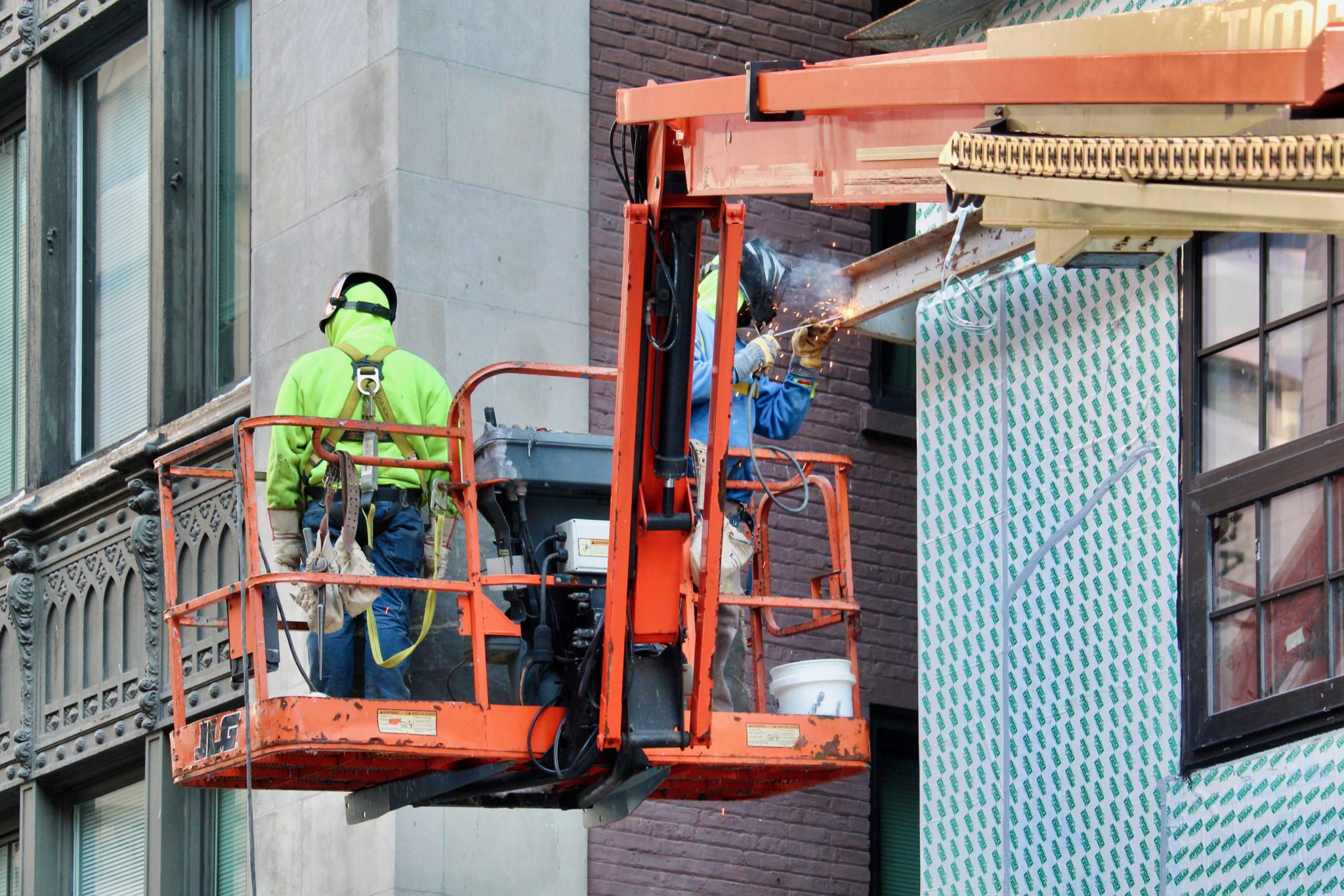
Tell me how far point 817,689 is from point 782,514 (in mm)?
5440

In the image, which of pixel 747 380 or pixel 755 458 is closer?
pixel 755 458

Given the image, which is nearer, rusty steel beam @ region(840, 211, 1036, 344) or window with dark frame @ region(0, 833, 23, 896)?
rusty steel beam @ region(840, 211, 1036, 344)

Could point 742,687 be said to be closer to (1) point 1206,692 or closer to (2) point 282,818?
(1) point 1206,692

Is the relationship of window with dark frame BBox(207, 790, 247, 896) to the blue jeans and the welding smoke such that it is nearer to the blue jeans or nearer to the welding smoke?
the blue jeans

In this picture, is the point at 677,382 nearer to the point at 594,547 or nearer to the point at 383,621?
the point at 594,547

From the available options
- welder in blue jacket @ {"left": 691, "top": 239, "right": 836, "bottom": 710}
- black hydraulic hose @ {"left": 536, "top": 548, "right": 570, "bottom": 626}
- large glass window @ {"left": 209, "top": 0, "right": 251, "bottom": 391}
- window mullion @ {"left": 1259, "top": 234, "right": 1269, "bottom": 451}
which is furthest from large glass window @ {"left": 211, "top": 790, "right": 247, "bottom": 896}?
window mullion @ {"left": 1259, "top": 234, "right": 1269, "bottom": 451}

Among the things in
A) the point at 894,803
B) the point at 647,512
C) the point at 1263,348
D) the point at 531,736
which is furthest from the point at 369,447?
the point at 894,803

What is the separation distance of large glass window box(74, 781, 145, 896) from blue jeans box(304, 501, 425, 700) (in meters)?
5.77

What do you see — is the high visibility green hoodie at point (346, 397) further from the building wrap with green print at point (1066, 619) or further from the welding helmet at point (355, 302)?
the building wrap with green print at point (1066, 619)

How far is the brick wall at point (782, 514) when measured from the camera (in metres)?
15.8

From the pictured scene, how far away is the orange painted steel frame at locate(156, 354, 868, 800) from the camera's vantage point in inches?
401

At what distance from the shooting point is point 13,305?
1892 cm

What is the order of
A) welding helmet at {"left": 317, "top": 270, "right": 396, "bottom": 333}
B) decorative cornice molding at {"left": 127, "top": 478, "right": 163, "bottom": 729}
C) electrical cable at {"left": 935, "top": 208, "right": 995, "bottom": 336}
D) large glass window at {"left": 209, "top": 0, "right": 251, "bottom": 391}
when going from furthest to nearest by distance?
large glass window at {"left": 209, "top": 0, "right": 251, "bottom": 391} → decorative cornice molding at {"left": 127, "top": 478, "right": 163, "bottom": 729} → electrical cable at {"left": 935, "top": 208, "right": 995, "bottom": 336} → welding helmet at {"left": 317, "top": 270, "right": 396, "bottom": 333}

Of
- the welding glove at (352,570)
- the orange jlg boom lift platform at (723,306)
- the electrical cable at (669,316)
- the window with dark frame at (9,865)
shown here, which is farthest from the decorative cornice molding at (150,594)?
the electrical cable at (669,316)
